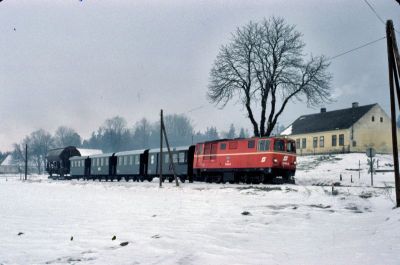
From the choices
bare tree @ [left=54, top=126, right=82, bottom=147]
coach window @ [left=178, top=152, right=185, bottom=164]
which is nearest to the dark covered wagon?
coach window @ [left=178, top=152, right=185, bottom=164]

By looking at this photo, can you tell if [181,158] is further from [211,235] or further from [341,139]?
[341,139]

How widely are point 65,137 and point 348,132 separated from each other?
10316 cm

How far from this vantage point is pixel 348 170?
3388 cm

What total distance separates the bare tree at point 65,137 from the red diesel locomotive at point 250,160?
104666mm

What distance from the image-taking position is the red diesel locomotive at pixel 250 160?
72.7ft

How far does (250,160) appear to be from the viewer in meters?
23.0

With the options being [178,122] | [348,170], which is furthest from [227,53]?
[178,122]

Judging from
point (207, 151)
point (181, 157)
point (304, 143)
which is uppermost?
point (304, 143)

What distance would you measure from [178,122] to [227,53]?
9616cm

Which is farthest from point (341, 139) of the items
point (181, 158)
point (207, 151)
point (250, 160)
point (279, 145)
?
point (250, 160)

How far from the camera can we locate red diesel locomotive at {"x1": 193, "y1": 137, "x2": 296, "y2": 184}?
873 inches

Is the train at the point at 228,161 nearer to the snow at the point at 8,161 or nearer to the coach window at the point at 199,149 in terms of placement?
the coach window at the point at 199,149

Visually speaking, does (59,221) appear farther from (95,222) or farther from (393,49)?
(393,49)

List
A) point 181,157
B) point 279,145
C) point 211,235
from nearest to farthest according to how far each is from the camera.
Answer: point 211,235
point 279,145
point 181,157
